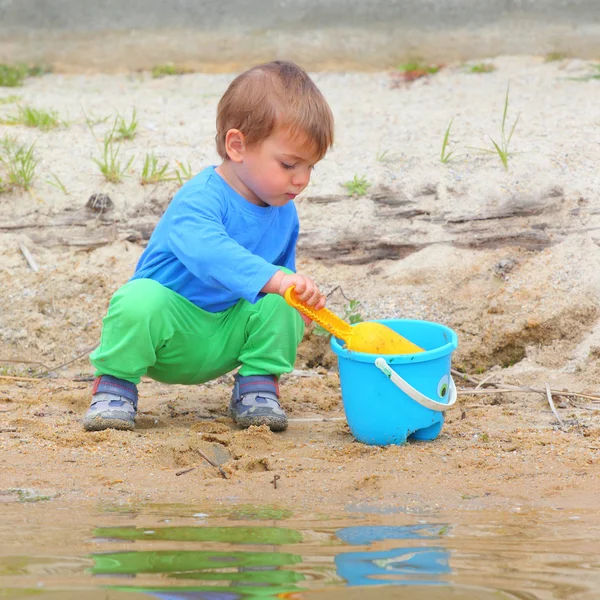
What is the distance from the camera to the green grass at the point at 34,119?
4.96m

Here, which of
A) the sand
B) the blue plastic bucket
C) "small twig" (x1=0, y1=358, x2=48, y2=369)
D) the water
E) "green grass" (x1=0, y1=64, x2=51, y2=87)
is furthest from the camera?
"green grass" (x1=0, y1=64, x2=51, y2=87)

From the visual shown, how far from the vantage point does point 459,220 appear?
4.11m

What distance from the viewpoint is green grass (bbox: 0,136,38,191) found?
443 cm

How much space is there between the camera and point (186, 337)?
3035 mm

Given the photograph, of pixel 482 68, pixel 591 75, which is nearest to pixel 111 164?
pixel 482 68

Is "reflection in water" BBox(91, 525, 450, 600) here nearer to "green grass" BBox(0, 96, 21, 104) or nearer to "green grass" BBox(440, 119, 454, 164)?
"green grass" BBox(440, 119, 454, 164)

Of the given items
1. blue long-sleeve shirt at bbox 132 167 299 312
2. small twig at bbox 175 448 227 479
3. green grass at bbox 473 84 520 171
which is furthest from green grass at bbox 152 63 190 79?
small twig at bbox 175 448 227 479

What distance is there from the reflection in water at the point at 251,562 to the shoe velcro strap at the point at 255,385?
98cm

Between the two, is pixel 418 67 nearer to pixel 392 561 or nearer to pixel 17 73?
pixel 17 73

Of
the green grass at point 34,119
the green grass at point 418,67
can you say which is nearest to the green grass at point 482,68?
the green grass at point 418,67

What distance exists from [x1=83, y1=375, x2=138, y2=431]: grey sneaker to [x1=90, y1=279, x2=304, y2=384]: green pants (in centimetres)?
3

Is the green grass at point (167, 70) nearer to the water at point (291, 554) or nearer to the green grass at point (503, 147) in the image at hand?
the green grass at point (503, 147)

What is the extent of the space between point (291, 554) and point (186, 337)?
118cm

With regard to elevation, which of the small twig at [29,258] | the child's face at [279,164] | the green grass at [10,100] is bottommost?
the small twig at [29,258]
